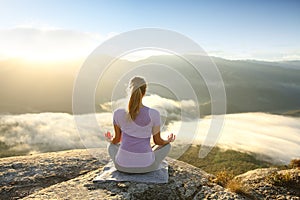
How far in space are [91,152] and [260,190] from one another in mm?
7120

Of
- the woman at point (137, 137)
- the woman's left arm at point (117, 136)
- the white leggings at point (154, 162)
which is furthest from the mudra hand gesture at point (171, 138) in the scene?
the woman's left arm at point (117, 136)

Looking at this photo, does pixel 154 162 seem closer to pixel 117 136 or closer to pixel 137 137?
pixel 137 137

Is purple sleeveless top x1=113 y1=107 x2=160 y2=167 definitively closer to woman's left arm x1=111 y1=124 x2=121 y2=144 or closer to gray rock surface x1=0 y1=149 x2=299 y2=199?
woman's left arm x1=111 y1=124 x2=121 y2=144

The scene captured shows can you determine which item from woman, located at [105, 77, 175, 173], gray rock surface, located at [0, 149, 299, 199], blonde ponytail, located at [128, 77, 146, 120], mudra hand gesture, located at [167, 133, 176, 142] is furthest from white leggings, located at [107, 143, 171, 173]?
blonde ponytail, located at [128, 77, 146, 120]

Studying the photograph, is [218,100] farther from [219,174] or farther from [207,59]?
[219,174]

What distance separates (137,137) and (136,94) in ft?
4.84

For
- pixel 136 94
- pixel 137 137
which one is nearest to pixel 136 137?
pixel 137 137

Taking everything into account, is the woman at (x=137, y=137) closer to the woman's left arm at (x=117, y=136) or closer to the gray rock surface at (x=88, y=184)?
the woman's left arm at (x=117, y=136)

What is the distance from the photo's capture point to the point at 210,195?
30.2 ft

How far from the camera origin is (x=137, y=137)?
369 inches

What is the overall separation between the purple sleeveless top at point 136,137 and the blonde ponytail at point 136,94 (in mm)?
284

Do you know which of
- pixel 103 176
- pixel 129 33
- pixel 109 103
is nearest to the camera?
pixel 103 176

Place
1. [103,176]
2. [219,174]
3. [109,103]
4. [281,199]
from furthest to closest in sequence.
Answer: [109,103] < [219,174] < [103,176] < [281,199]

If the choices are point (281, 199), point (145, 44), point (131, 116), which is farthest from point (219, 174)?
point (145, 44)
